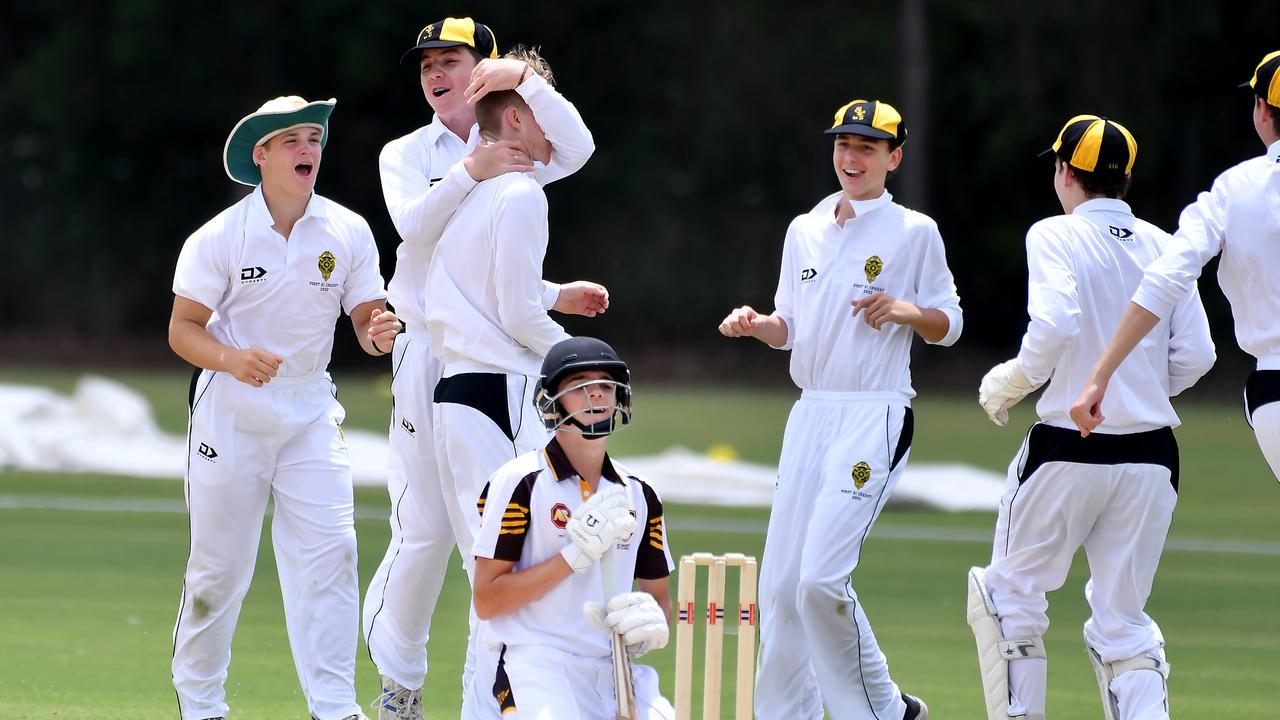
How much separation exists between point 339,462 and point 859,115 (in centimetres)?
214

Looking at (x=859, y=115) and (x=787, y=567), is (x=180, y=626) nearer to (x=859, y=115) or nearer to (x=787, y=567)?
(x=787, y=567)

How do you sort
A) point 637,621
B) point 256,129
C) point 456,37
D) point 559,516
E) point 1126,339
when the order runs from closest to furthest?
point 637,621 → point 559,516 → point 1126,339 → point 256,129 → point 456,37

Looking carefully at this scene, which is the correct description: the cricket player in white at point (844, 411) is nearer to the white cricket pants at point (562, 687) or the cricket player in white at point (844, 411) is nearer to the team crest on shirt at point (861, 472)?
the team crest on shirt at point (861, 472)

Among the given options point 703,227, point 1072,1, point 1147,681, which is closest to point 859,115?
point 1147,681

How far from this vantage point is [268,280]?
5.47m

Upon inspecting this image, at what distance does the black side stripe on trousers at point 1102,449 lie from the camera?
16.8 ft

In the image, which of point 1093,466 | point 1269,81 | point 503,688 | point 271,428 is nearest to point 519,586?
point 503,688

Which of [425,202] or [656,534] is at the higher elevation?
[425,202]

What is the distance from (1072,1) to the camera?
28578 mm

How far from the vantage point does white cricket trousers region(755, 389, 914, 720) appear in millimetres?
5320

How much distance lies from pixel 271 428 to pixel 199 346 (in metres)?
0.37

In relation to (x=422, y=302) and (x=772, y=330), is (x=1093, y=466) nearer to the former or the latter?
(x=772, y=330)

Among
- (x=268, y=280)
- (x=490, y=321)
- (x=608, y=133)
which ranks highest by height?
(x=608, y=133)

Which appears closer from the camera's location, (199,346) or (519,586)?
(519,586)
